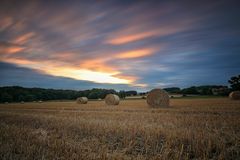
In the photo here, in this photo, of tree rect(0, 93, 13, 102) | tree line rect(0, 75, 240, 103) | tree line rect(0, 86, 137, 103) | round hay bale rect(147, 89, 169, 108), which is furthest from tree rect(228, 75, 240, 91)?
tree rect(0, 93, 13, 102)

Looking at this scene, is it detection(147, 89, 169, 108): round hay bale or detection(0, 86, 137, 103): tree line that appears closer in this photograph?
detection(147, 89, 169, 108): round hay bale

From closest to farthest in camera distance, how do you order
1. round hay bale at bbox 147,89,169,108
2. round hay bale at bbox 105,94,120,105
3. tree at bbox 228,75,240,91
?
1. round hay bale at bbox 147,89,169,108
2. round hay bale at bbox 105,94,120,105
3. tree at bbox 228,75,240,91

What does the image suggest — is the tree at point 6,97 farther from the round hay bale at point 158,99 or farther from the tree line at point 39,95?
the round hay bale at point 158,99

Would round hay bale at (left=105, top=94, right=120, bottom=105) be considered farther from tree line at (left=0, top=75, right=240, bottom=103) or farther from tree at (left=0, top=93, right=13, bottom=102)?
tree at (left=0, top=93, right=13, bottom=102)

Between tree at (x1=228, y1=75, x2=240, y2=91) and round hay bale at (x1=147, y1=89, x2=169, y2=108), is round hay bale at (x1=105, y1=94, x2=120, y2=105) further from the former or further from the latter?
tree at (x1=228, y1=75, x2=240, y2=91)

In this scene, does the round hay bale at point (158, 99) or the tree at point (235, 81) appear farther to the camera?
the tree at point (235, 81)

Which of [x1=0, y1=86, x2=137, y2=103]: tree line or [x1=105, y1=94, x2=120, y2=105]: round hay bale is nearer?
[x1=105, y1=94, x2=120, y2=105]: round hay bale

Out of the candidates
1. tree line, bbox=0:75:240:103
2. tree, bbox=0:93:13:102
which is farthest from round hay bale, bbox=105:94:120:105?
tree, bbox=0:93:13:102

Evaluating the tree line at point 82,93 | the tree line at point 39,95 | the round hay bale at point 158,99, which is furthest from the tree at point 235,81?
the round hay bale at point 158,99

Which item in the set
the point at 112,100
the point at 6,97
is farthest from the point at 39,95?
the point at 112,100

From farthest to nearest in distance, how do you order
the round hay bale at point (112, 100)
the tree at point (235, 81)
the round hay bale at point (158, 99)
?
the tree at point (235, 81), the round hay bale at point (112, 100), the round hay bale at point (158, 99)

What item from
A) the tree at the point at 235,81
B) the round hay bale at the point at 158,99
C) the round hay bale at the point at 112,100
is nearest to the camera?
the round hay bale at the point at 158,99

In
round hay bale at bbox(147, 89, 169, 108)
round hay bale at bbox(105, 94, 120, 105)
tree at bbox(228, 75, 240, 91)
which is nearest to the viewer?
round hay bale at bbox(147, 89, 169, 108)

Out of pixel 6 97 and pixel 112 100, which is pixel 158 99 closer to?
pixel 112 100
